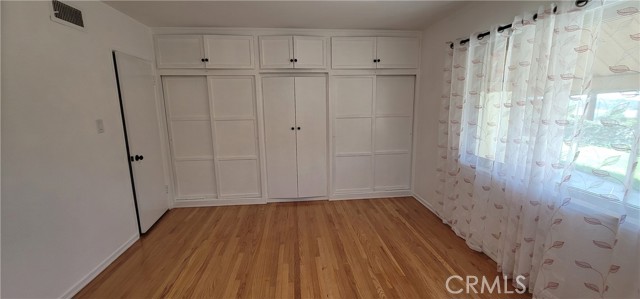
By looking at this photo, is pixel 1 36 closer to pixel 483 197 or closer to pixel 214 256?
pixel 214 256

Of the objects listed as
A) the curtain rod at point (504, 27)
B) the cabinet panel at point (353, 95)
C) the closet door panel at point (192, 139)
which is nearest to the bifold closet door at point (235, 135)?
the closet door panel at point (192, 139)

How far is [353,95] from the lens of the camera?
10.5 ft

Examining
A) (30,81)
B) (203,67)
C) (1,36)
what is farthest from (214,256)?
(203,67)

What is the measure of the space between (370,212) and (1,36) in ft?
10.9

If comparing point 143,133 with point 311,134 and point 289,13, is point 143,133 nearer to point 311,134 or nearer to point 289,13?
point 311,134

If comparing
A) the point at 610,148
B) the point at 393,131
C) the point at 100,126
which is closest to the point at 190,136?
the point at 100,126

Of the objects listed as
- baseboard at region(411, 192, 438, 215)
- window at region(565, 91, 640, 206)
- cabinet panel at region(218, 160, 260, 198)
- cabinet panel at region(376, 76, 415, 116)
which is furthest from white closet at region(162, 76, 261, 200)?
window at region(565, 91, 640, 206)

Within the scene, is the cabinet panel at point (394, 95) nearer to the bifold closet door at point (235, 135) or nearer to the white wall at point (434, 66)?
the white wall at point (434, 66)

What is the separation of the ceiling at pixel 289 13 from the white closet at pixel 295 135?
69 centimetres

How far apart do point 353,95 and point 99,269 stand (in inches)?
124

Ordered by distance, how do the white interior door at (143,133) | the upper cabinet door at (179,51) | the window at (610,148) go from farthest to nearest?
1. the upper cabinet door at (179,51)
2. the white interior door at (143,133)
3. the window at (610,148)

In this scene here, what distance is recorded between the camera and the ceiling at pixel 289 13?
2.23m

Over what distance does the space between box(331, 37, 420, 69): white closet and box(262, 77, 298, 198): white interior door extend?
2.36ft

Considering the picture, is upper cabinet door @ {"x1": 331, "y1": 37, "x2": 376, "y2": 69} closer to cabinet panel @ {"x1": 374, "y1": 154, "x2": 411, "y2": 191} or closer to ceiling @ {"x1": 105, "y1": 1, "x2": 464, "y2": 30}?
ceiling @ {"x1": 105, "y1": 1, "x2": 464, "y2": 30}
